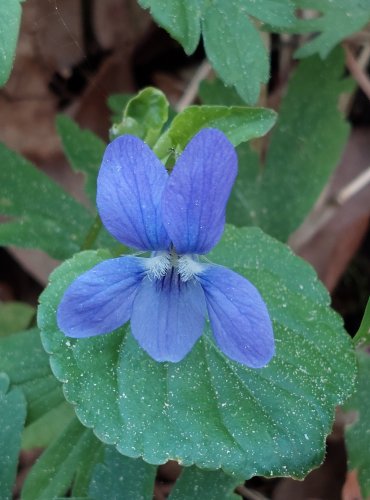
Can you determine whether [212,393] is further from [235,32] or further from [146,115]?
[235,32]

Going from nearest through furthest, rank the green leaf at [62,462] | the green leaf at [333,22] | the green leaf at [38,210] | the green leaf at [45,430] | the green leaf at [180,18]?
the green leaf at [180,18], the green leaf at [62,462], the green leaf at [333,22], the green leaf at [38,210], the green leaf at [45,430]

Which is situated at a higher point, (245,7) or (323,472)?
(245,7)

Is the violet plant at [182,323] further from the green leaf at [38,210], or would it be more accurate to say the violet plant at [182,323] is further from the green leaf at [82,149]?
the green leaf at [82,149]

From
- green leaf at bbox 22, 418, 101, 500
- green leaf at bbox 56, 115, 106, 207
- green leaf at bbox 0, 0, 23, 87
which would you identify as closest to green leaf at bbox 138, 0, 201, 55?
green leaf at bbox 0, 0, 23, 87

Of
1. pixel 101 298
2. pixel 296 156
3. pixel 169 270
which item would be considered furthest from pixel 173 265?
pixel 296 156

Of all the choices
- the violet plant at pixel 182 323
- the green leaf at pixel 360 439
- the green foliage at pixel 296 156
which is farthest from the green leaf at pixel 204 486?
the green foliage at pixel 296 156

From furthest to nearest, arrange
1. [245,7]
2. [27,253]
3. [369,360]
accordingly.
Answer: [27,253], [369,360], [245,7]

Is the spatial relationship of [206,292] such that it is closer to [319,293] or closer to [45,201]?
[319,293]

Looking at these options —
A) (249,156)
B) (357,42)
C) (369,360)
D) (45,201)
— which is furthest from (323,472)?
(357,42)
